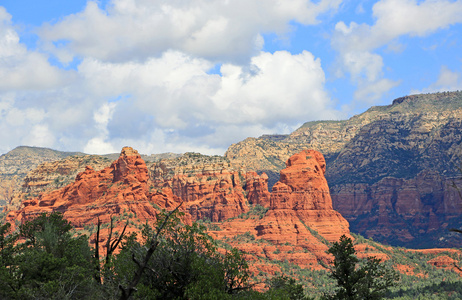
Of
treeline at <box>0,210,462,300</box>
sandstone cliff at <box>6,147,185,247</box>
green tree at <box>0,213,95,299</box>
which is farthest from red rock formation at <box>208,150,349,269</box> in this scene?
green tree at <box>0,213,95,299</box>

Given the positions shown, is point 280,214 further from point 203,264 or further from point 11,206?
point 203,264

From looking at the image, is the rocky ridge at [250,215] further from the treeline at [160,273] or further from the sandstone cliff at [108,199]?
the treeline at [160,273]

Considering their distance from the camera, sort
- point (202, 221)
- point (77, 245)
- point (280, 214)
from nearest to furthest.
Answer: point (77, 245)
point (280, 214)
point (202, 221)

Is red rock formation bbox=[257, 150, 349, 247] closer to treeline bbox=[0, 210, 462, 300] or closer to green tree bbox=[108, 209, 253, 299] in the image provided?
treeline bbox=[0, 210, 462, 300]

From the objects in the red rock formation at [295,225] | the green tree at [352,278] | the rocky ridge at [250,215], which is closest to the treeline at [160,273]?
the green tree at [352,278]

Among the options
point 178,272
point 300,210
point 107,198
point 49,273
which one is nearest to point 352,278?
point 178,272

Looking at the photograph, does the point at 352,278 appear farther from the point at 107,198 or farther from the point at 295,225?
the point at 295,225

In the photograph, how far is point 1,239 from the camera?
5966 cm

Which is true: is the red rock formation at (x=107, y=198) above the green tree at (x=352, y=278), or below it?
above

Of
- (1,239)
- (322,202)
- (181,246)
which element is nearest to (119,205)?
(322,202)

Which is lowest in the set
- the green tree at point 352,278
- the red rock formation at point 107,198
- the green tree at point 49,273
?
the green tree at point 352,278

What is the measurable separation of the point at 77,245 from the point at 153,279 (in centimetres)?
2295

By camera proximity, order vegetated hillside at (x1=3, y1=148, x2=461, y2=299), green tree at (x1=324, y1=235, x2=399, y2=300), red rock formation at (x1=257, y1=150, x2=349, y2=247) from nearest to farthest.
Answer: green tree at (x1=324, y1=235, x2=399, y2=300) → vegetated hillside at (x1=3, y1=148, x2=461, y2=299) → red rock formation at (x1=257, y1=150, x2=349, y2=247)

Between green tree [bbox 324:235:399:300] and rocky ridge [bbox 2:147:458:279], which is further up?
rocky ridge [bbox 2:147:458:279]
